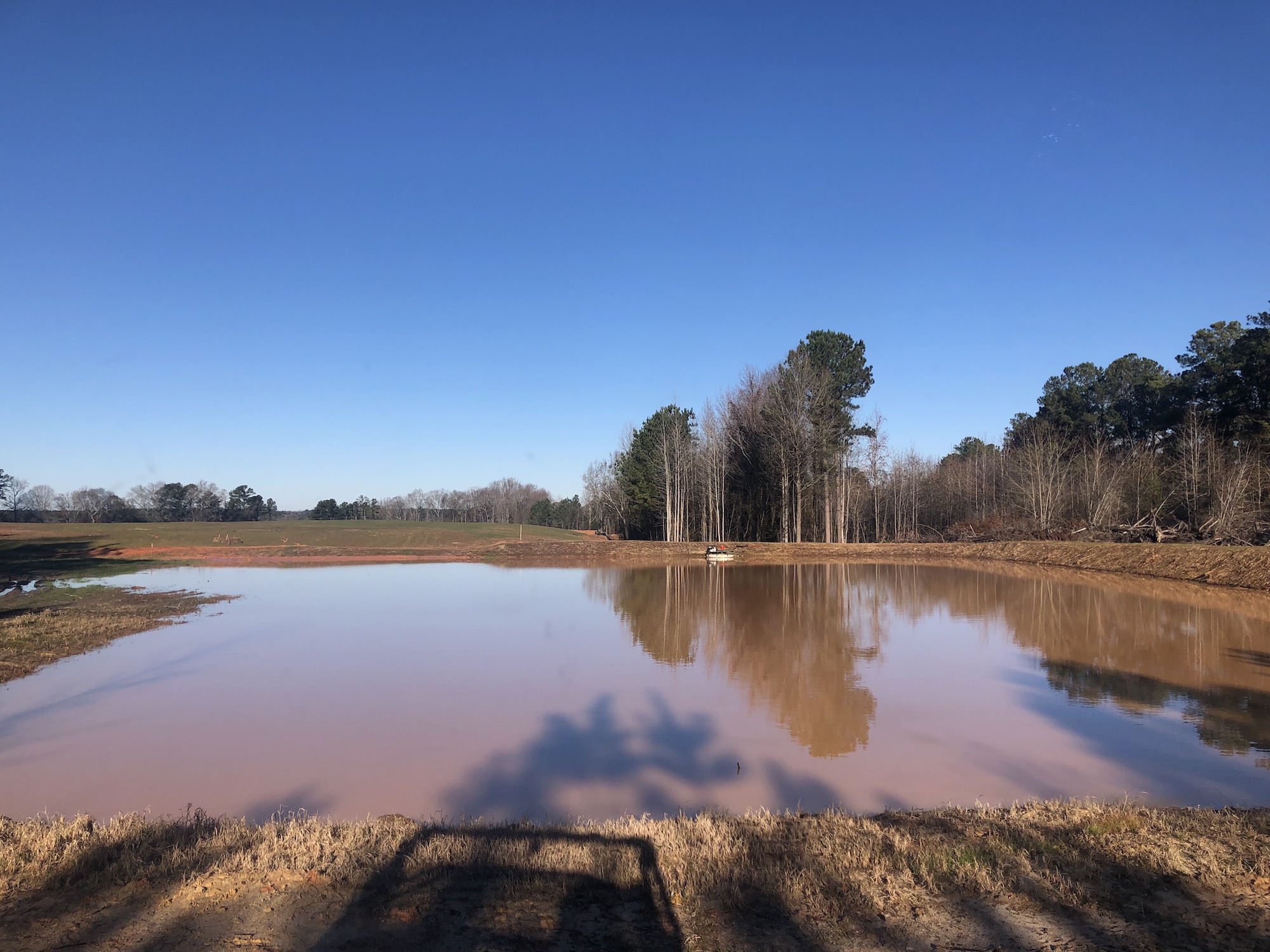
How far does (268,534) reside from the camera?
53.1m

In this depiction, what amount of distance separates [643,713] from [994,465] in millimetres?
56690

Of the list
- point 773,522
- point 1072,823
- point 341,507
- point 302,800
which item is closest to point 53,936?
point 302,800

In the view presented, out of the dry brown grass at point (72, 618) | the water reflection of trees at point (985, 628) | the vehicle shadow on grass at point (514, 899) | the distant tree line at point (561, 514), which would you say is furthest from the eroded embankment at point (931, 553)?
the distant tree line at point (561, 514)

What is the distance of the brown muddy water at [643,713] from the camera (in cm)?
676

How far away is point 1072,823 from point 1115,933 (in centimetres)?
163

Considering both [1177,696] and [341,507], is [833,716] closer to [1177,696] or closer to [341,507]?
[1177,696]

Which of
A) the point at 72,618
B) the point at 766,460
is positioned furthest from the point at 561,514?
the point at 72,618

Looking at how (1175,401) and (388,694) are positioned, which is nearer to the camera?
(388,694)

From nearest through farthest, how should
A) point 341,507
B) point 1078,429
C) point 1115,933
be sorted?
point 1115,933 < point 1078,429 < point 341,507

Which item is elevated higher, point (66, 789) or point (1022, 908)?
point (1022, 908)

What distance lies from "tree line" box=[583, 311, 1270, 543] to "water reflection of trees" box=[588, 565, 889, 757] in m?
17.7

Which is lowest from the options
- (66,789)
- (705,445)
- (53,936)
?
(66,789)

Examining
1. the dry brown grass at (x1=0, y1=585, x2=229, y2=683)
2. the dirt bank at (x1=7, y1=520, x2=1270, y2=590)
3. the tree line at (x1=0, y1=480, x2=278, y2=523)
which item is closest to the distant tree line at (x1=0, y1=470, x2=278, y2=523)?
the tree line at (x1=0, y1=480, x2=278, y2=523)

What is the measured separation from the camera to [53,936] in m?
3.57
